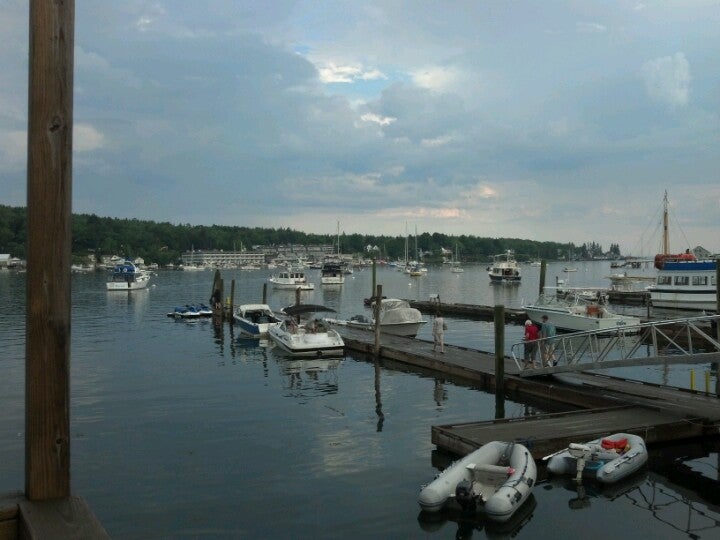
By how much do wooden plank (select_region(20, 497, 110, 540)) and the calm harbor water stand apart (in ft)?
27.6

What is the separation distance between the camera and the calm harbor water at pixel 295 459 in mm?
12133

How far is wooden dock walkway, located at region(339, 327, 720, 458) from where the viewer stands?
15531mm

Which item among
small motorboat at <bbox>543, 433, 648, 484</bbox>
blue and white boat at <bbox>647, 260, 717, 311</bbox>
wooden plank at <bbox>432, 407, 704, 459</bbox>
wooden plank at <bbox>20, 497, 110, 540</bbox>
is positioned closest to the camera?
wooden plank at <bbox>20, 497, 110, 540</bbox>

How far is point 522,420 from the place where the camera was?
1680cm

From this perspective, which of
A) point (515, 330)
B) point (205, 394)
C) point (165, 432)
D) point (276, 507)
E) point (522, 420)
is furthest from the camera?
Answer: point (515, 330)

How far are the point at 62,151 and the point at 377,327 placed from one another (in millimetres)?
27945

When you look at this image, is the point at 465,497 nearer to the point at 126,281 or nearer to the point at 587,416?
the point at 587,416

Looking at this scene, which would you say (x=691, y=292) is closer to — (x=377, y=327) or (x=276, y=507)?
(x=377, y=327)

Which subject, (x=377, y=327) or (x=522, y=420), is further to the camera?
(x=377, y=327)

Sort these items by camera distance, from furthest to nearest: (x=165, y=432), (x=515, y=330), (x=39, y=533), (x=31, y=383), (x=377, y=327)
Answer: (x=515, y=330), (x=377, y=327), (x=165, y=432), (x=31, y=383), (x=39, y=533)

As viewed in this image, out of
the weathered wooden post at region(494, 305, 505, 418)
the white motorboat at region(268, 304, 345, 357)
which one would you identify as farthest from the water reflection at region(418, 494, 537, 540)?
the white motorboat at region(268, 304, 345, 357)

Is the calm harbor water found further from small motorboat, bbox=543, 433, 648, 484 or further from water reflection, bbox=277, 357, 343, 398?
small motorboat, bbox=543, 433, 648, 484

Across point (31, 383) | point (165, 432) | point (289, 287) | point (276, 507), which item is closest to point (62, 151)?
point (31, 383)

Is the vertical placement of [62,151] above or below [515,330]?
above
